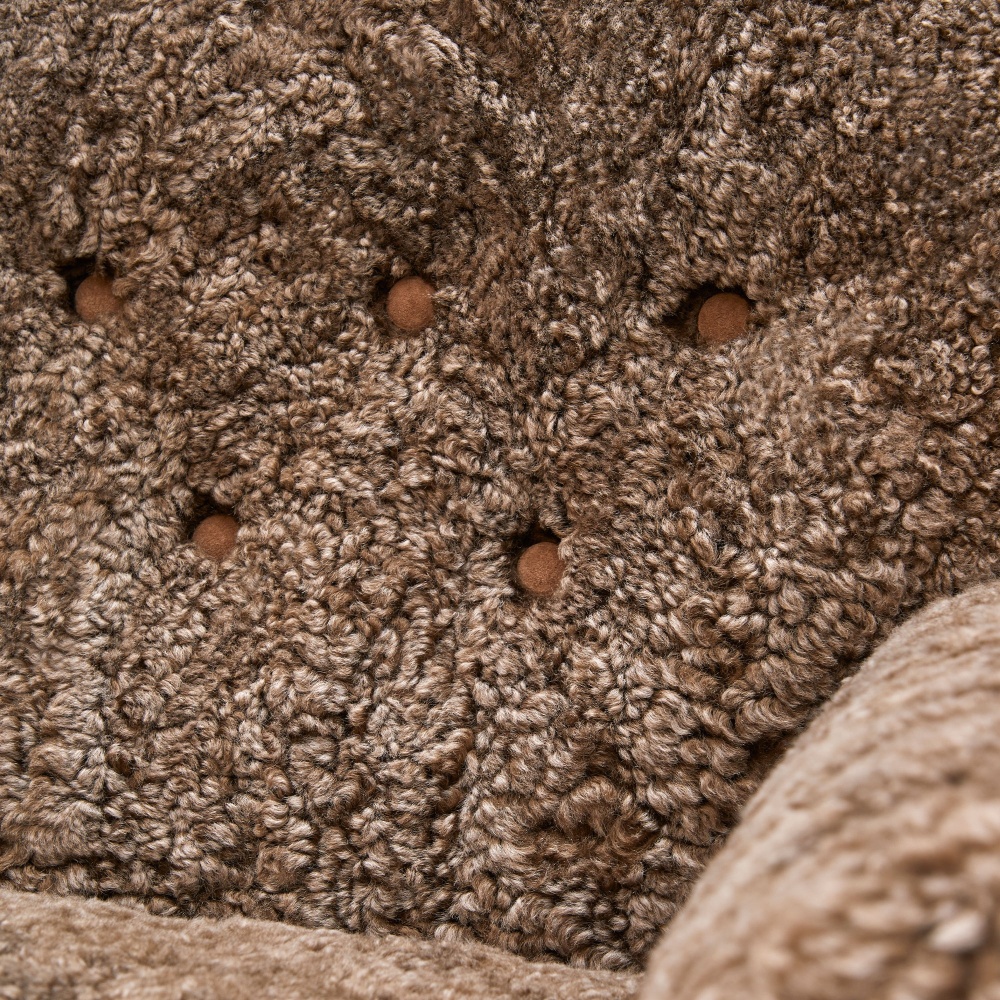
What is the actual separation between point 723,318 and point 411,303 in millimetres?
379

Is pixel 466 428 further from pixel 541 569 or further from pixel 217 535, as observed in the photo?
pixel 217 535

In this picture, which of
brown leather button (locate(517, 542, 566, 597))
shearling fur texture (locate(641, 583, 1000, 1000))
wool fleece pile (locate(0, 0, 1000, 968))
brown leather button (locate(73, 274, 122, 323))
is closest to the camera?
shearling fur texture (locate(641, 583, 1000, 1000))

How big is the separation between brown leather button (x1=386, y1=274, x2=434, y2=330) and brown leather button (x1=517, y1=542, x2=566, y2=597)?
314 mm

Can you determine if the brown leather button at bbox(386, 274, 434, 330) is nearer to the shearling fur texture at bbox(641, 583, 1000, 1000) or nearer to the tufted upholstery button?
the tufted upholstery button

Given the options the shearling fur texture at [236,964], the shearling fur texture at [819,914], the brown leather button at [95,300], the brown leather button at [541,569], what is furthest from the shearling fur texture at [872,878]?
the brown leather button at [95,300]

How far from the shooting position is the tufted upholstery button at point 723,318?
1.09 meters

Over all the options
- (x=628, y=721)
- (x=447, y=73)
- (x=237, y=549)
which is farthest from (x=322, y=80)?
(x=628, y=721)

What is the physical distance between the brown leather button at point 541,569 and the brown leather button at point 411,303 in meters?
0.31

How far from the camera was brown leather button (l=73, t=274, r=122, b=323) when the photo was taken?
121cm

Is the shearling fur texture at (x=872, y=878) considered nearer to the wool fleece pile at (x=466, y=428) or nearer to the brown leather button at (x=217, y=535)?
the wool fleece pile at (x=466, y=428)

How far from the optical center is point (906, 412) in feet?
3.29

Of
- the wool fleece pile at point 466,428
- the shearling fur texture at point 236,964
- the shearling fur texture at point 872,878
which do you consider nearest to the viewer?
the shearling fur texture at point 872,878

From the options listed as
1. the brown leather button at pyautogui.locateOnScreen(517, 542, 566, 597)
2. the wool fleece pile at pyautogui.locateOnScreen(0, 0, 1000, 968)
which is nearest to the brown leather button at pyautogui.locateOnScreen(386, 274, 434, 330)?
the wool fleece pile at pyautogui.locateOnScreen(0, 0, 1000, 968)

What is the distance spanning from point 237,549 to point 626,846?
570mm
